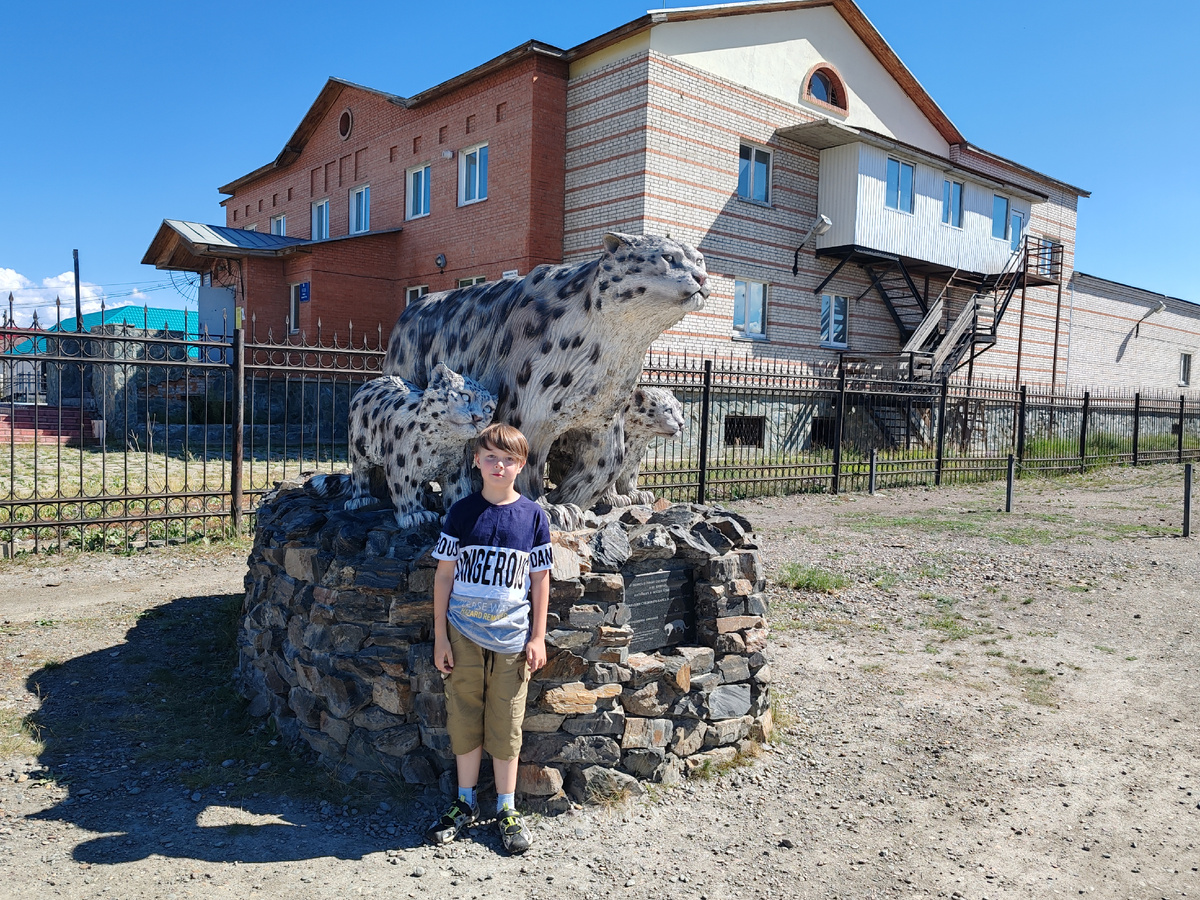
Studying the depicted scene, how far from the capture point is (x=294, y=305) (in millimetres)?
20203

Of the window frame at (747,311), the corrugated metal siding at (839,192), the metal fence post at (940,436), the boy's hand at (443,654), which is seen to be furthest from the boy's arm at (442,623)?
the corrugated metal siding at (839,192)

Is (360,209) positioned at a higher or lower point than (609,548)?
higher

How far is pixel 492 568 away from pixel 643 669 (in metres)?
0.93

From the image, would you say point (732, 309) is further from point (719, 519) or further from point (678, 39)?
point (719, 519)

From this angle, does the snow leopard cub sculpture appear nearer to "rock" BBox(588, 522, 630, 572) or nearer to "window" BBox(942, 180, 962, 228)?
"rock" BBox(588, 522, 630, 572)

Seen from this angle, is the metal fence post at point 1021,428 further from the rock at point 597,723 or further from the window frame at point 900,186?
the rock at point 597,723

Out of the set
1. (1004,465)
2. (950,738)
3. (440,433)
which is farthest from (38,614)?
(1004,465)

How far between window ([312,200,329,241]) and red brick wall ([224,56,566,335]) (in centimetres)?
23

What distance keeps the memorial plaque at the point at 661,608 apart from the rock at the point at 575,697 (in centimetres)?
33

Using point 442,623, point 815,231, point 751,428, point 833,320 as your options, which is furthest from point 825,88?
point 442,623

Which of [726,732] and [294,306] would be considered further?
[294,306]

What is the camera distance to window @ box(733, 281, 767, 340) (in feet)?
56.4

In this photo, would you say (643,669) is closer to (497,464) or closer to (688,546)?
(688,546)

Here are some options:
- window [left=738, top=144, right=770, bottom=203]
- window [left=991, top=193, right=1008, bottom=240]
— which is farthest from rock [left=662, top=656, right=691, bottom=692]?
window [left=991, top=193, right=1008, bottom=240]
